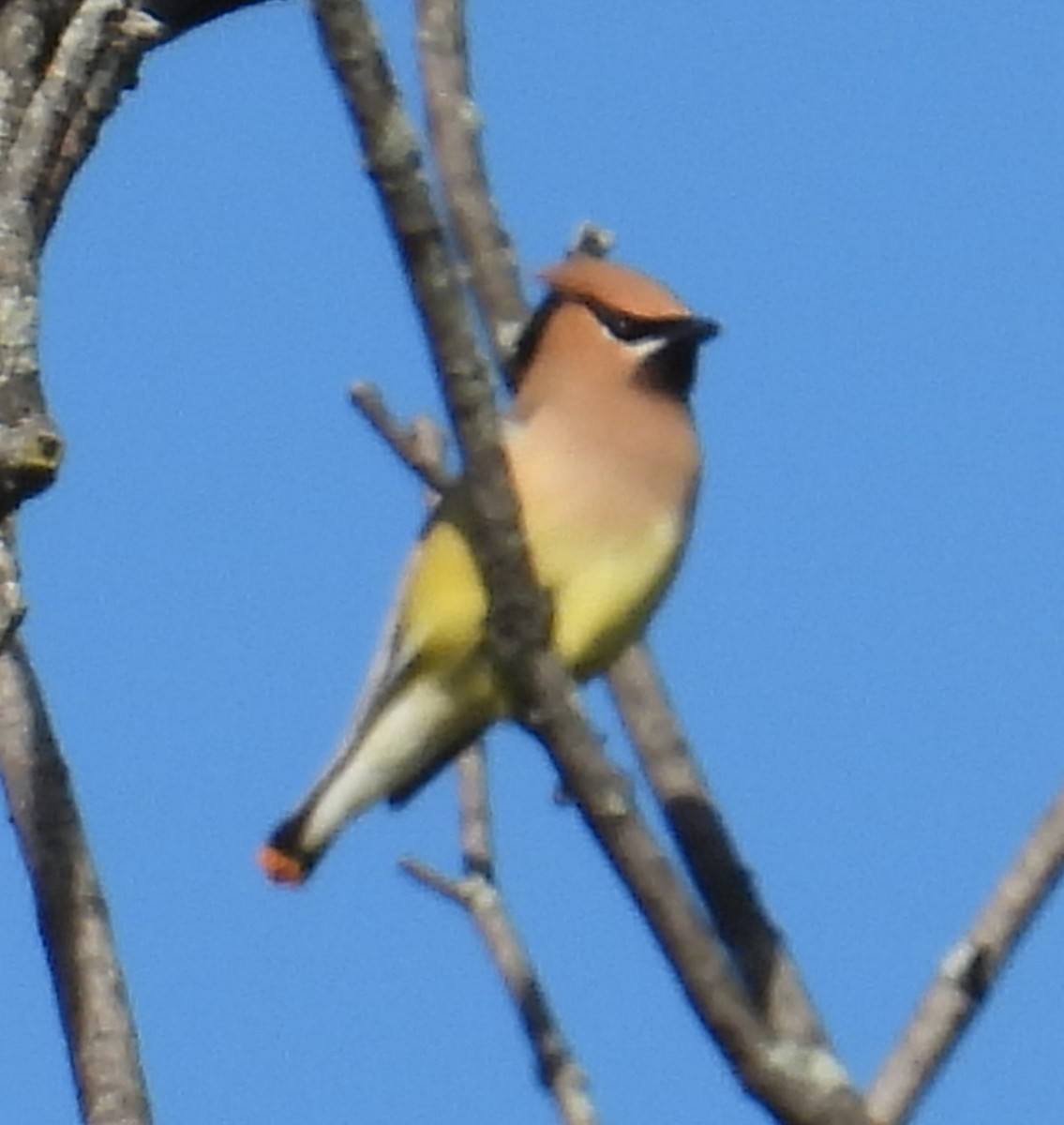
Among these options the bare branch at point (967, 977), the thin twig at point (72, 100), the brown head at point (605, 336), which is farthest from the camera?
the brown head at point (605, 336)

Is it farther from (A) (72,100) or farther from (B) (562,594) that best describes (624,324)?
(A) (72,100)

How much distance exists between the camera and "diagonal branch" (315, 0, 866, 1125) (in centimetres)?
270

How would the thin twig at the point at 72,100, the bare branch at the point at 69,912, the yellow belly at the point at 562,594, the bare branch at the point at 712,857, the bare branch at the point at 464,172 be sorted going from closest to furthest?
the thin twig at the point at 72,100, the bare branch at the point at 69,912, the bare branch at the point at 712,857, the yellow belly at the point at 562,594, the bare branch at the point at 464,172

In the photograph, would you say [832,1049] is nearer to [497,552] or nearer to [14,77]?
[497,552]

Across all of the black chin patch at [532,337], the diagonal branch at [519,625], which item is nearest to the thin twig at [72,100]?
the diagonal branch at [519,625]

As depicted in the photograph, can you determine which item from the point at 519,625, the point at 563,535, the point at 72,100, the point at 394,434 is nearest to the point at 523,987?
the point at 519,625

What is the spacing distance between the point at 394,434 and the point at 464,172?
3.86 feet

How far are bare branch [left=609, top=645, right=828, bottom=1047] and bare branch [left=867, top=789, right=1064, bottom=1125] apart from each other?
0.82 feet

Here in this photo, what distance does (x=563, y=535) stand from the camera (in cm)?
417

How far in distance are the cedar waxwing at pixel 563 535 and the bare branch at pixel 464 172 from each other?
68 mm

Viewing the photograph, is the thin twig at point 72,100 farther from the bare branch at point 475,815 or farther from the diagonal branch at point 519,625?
the bare branch at point 475,815

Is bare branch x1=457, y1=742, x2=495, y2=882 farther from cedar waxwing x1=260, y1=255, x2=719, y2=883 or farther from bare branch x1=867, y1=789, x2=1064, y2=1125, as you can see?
bare branch x1=867, y1=789, x2=1064, y2=1125

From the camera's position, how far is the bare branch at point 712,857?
3.52m

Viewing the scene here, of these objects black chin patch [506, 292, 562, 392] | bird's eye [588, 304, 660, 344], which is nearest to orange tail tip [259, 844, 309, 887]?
black chin patch [506, 292, 562, 392]
